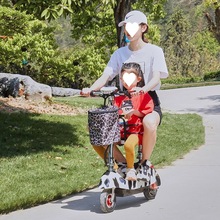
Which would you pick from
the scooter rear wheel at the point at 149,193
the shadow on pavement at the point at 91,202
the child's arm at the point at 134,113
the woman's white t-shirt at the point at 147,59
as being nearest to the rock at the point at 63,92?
the shadow on pavement at the point at 91,202

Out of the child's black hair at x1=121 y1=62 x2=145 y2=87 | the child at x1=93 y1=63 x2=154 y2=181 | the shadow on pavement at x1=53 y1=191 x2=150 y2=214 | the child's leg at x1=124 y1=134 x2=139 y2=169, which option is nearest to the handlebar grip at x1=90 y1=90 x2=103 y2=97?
the child at x1=93 y1=63 x2=154 y2=181

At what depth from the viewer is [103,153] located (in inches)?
215

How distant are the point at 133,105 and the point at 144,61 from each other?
0.46 meters

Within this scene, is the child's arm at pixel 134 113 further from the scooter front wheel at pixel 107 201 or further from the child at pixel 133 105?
the scooter front wheel at pixel 107 201

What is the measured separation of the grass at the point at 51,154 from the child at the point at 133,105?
1.12 metres

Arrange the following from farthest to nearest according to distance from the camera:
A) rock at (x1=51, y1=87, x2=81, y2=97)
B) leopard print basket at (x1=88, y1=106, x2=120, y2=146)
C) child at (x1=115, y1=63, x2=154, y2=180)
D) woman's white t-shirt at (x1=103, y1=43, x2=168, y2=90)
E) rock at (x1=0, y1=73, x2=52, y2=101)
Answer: rock at (x1=51, y1=87, x2=81, y2=97) → rock at (x1=0, y1=73, x2=52, y2=101) → woman's white t-shirt at (x1=103, y1=43, x2=168, y2=90) → child at (x1=115, y1=63, x2=154, y2=180) → leopard print basket at (x1=88, y1=106, x2=120, y2=146)

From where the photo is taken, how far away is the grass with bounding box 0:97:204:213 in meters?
6.20

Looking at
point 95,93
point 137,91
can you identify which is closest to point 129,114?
point 137,91

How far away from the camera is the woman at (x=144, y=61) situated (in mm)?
5430

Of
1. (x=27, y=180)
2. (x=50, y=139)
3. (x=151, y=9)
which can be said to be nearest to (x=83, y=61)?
(x=151, y=9)

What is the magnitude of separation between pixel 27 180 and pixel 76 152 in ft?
7.51

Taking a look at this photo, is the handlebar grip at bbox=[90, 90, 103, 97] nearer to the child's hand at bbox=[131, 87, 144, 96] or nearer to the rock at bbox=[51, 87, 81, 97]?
the child's hand at bbox=[131, 87, 144, 96]

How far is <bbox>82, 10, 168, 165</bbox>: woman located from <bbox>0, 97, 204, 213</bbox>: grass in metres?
1.29

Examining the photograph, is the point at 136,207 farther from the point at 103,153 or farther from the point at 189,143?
the point at 189,143
